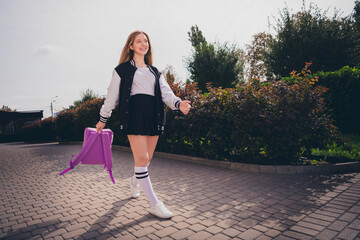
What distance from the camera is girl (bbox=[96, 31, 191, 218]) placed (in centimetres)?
293

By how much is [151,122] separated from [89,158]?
3.60 feet

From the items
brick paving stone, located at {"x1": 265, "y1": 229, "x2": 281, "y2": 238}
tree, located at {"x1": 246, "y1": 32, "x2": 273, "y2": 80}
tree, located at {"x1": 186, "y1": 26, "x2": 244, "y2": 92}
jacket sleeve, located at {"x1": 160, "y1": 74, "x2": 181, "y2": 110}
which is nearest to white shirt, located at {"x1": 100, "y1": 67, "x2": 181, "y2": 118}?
jacket sleeve, located at {"x1": 160, "y1": 74, "x2": 181, "y2": 110}

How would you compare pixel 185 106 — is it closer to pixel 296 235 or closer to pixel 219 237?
pixel 219 237

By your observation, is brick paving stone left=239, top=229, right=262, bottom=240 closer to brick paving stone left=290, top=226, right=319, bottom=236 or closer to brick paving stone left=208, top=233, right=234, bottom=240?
brick paving stone left=208, top=233, right=234, bottom=240

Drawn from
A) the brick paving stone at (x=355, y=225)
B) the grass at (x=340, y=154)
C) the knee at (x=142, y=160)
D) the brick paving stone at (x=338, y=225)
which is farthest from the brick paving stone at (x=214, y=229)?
the grass at (x=340, y=154)

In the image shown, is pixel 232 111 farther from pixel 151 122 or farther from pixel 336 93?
pixel 336 93

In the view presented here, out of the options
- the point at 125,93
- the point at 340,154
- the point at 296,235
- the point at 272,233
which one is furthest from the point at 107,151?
the point at 340,154

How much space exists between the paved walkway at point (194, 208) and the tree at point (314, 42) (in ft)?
43.8

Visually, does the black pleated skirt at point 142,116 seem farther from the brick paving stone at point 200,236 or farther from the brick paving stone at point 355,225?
the brick paving stone at point 355,225

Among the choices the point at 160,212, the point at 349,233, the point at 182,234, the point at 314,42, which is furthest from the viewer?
the point at 314,42

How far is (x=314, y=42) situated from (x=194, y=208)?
16.2 meters

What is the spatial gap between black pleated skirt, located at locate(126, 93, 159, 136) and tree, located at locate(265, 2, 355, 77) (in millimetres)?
15849

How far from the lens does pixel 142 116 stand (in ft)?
9.69

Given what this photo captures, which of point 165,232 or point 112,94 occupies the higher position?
point 112,94
